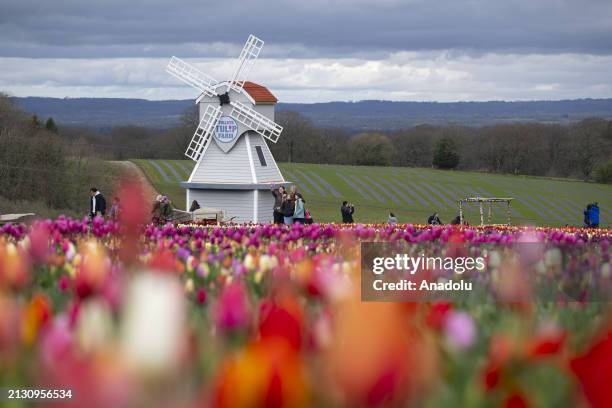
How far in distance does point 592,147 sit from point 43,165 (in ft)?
231

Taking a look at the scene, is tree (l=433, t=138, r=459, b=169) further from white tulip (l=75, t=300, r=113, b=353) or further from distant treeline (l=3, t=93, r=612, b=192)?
white tulip (l=75, t=300, r=113, b=353)

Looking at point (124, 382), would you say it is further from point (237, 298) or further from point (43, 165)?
point (43, 165)

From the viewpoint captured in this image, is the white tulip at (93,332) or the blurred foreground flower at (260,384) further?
the white tulip at (93,332)

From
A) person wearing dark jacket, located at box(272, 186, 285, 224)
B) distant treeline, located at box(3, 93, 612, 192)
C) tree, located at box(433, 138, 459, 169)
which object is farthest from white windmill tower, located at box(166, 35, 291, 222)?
tree, located at box(433, 138, 459, 169)

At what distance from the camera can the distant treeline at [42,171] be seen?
51688mm

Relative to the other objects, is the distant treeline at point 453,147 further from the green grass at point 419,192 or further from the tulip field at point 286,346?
the tulip field at point 286,346

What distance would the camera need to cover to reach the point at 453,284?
470cm

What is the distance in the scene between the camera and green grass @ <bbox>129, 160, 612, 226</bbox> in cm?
6266

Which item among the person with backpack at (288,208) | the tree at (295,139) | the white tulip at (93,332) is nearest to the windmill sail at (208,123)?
the person with backpack at (288,208)

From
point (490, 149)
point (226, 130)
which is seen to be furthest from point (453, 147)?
point (226, 130)

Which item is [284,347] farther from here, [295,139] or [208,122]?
[295,139]

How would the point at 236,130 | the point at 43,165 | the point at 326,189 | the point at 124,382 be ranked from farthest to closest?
the point at 326,189, the point at 43,165, the point at 236,130, the point at 124,382

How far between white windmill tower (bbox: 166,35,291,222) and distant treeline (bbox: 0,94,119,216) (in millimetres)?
12686

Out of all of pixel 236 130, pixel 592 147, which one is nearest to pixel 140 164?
pixel 236 130
